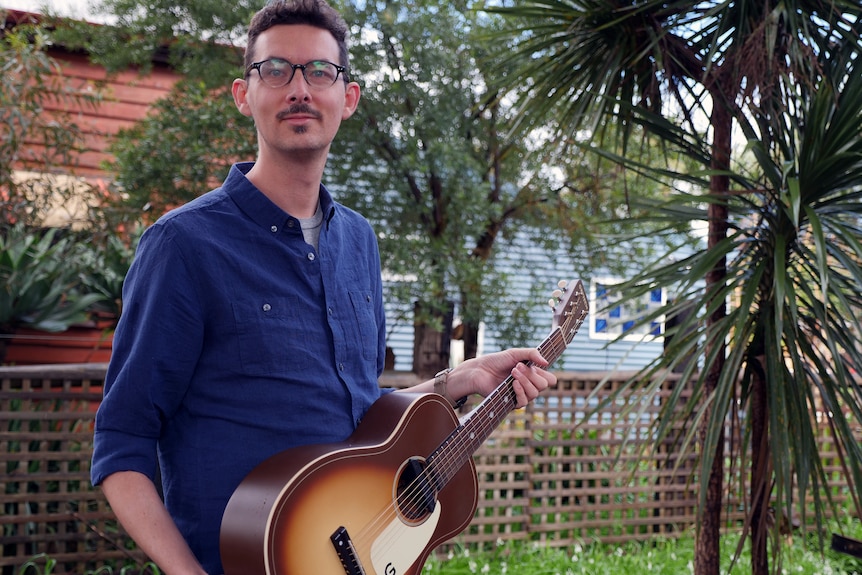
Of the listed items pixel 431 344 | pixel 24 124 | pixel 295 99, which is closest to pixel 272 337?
pixel 295 99

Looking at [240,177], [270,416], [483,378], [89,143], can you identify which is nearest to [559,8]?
[483,378]

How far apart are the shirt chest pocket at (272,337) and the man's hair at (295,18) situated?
0.56 meters

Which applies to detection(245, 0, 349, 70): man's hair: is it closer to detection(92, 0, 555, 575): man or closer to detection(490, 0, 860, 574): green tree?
detection(92, 0, 555, 575): man

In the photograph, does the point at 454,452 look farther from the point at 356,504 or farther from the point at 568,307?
the point at 568,307

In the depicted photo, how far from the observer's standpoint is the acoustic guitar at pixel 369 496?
1.55 m

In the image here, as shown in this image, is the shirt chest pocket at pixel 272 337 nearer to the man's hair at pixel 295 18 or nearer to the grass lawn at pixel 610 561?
the man's hair at pixel 295 18

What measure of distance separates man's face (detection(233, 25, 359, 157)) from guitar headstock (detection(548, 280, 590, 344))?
3.35ft

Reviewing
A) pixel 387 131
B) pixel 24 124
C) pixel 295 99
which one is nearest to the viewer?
pixel 295 99

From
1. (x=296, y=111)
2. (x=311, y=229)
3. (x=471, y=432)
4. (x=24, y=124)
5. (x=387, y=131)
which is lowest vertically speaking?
(x=471, y=432)

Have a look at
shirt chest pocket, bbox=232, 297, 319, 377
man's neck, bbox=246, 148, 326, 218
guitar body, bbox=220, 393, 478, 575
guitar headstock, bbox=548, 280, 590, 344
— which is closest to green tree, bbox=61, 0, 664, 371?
guitar headstock, bbox=548, 280, 590, 344

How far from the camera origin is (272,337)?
1.69 m

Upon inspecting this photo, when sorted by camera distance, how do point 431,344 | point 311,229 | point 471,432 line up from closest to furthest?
1. point 311,229
2. point 471,432
3. point 431,344

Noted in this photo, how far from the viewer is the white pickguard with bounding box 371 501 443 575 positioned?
5.86ft

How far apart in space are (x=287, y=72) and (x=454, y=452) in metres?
0.99
